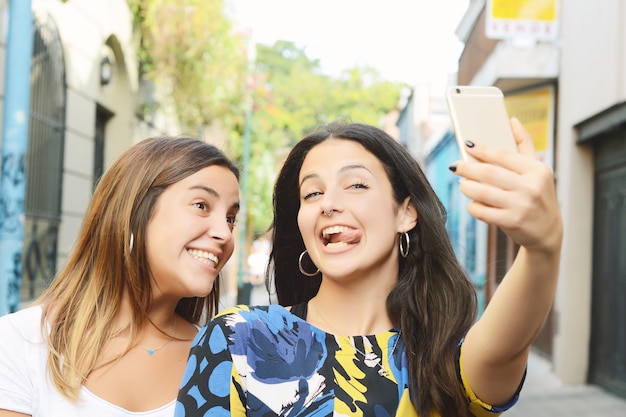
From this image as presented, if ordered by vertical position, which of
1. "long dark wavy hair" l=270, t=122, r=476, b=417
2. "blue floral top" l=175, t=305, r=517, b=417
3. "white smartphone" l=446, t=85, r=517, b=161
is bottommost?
"blue floral top" l=175, t=305, r=517, b=417

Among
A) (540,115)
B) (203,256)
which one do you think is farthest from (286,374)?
(540,115)

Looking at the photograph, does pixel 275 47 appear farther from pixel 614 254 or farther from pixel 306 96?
pixel 614 254

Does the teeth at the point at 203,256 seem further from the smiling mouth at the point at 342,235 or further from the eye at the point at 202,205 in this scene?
the smiling mouth at the point at 342,235

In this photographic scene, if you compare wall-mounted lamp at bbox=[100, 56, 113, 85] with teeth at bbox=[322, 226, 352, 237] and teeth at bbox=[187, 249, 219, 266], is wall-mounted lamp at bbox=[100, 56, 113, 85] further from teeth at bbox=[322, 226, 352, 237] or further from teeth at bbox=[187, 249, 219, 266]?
teeth at bbox=[322, 226, 352, 237]

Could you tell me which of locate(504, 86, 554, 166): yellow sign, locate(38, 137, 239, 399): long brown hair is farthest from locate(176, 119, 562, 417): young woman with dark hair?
locate(504, 86, 554, 166): yellow sign

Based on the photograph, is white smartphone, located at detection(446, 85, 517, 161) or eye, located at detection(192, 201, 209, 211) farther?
eye, located at detection(192, 201, 209, 211)

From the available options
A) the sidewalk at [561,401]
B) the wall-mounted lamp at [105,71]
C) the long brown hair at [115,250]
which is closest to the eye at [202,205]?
the long brown hair at [115,250]

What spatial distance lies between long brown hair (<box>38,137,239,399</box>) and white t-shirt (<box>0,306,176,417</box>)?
0.30 feet

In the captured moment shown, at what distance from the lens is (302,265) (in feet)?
9.84

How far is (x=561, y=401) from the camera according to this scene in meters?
9.40

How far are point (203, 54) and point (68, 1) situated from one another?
402 centimetres

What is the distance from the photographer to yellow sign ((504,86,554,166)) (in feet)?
39.4

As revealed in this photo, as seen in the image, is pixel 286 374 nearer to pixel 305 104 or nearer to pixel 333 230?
pixel 333 230

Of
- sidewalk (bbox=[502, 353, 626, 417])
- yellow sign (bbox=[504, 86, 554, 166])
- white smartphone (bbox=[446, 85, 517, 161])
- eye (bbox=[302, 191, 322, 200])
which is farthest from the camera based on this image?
yellow sign (bbox=[504, 86, 554, 166])
